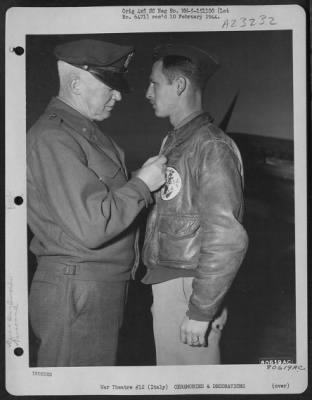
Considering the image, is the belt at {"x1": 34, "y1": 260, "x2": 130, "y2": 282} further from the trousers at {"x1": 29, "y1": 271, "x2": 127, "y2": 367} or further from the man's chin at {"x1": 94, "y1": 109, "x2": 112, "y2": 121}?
the man's chin at {"x1": 94, "y1": 109, "x2": 112, "y2": 121}

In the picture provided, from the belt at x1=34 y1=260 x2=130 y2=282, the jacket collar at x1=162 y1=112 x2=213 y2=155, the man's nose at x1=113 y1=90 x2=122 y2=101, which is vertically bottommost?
the belt at x1=34 y1=260 x2=130 y2=282

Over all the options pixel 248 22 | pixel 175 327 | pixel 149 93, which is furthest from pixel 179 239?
pixel 248 22

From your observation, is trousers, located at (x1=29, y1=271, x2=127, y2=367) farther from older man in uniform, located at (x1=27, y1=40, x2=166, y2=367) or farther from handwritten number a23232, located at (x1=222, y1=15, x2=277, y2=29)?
handwritten number a23232, located at (x1=222, y1=15, x2=277, y2=29)

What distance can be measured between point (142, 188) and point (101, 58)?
242 millimetres

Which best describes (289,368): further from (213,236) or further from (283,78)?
(283,78)

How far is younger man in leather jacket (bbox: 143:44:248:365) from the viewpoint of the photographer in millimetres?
850

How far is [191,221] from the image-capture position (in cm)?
85

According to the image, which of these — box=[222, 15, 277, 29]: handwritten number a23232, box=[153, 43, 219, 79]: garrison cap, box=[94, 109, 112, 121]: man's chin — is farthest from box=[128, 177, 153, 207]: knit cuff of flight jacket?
box=[222, 15, 277, 29]: handwritten number a23232

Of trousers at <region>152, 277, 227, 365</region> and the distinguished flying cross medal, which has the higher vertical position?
the distinguished flying cross medal

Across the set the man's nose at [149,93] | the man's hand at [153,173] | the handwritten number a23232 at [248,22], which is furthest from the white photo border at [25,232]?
the man's hand at [153,173]

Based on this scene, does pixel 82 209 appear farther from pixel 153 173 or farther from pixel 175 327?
pixel 175 327

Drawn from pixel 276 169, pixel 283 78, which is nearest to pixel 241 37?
pixel 283 78

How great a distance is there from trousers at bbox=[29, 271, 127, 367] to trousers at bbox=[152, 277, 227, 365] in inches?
2.6

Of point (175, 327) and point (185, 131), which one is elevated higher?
point (185, 131)
